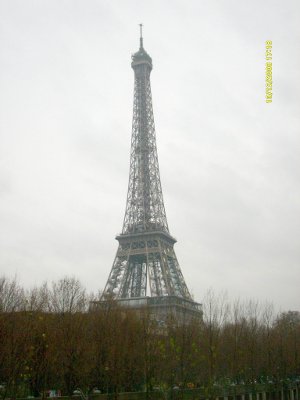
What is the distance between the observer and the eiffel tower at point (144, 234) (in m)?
77.5

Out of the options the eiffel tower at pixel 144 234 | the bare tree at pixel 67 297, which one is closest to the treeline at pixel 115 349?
the bare tree at pixel 67 297

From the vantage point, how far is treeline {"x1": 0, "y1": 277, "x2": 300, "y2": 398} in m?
26.7

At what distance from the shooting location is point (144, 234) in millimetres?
80750

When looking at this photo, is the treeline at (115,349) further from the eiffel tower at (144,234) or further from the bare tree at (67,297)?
the eiffel tower at (144,234)

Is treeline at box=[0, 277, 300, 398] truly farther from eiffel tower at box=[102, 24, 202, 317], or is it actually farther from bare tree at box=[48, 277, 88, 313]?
eiffel tower at box=[102, 24, 202, 317]

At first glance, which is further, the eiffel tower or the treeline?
the eiffel tower

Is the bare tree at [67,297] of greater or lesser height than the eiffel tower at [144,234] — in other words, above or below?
below

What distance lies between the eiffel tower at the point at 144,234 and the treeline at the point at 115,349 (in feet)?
107

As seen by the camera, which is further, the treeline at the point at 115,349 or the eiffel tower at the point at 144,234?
the eiffel tower at the point at 144,234

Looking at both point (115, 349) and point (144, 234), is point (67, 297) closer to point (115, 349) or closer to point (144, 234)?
point (115, 349)

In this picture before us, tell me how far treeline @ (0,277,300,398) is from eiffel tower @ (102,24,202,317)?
32.5 m

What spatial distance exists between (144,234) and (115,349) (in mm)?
50013

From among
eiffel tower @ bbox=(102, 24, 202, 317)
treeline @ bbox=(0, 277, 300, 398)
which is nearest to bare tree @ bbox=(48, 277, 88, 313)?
treeline @ bbox=(0, 277, 300, 398)

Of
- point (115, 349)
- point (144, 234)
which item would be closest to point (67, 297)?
point (115, 349)
